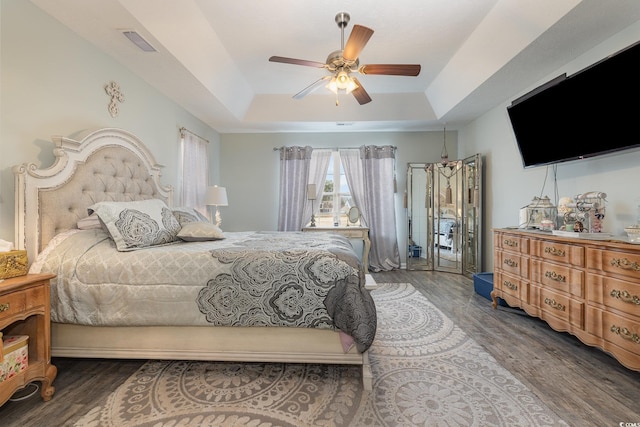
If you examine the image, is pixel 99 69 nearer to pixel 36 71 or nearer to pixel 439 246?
pixel 36 71

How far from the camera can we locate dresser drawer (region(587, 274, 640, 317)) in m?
1.70

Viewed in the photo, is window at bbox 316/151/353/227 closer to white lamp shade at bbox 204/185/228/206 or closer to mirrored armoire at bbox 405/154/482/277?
mirrored armoire at bbox 405/154/482/277

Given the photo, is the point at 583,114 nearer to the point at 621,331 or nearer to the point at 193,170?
the point at 621,331

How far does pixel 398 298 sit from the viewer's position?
3.35m

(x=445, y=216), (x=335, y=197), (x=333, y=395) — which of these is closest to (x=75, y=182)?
(x=333, y=395)

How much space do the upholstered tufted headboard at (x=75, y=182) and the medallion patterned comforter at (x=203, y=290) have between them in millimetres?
228

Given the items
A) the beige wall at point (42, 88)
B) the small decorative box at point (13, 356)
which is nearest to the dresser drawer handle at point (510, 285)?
the small decorative box at point (13, 356)

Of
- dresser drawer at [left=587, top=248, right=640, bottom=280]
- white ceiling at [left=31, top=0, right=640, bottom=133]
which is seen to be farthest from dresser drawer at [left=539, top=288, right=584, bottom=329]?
white ceiling at [left=31, top=0, right=640, bottom=133]

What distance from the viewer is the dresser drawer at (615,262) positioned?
5.56 ft

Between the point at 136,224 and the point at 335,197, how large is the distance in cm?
346

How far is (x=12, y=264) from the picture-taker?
1.53 meters

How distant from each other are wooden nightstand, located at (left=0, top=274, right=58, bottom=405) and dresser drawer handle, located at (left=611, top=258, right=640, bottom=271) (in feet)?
11.0

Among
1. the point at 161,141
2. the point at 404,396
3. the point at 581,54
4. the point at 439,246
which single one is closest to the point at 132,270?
the point at 404,396

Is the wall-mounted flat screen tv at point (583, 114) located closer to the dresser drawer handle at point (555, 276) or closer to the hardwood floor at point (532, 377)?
the dresser drawer handle at point (555, 276)
